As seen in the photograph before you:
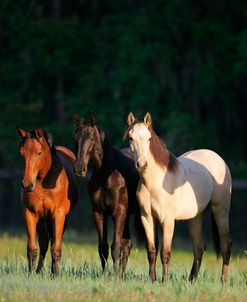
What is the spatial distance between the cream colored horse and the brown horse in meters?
0.94

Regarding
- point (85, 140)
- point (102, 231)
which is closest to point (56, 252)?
point (102, 231)

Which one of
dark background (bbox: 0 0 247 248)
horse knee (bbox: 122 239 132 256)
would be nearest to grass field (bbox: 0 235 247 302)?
horse knee (bbox: 122 239 132 256)

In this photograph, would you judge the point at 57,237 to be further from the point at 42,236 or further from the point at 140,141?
the point at 140,141

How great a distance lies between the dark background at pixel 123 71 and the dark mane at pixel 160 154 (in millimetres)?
14241

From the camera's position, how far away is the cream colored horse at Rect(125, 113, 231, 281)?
11.6 metres

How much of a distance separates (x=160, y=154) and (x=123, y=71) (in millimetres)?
18368

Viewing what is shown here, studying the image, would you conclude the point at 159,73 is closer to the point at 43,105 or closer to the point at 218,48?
the point at 218,48

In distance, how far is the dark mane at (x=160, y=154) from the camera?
1177cm

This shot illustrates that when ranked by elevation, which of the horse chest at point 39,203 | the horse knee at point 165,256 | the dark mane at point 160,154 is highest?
the dark mane at point 160,154

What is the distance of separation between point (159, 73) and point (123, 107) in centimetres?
141

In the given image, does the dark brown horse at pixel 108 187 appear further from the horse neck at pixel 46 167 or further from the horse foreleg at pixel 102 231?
the horse neck at pixel 46 167

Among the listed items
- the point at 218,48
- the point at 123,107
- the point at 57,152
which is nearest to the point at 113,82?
the point at 123,107

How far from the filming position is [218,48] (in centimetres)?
2961

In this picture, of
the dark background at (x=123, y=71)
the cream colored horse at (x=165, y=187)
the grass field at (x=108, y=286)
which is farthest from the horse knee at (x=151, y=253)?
the dark background at (x=123, y=71)
